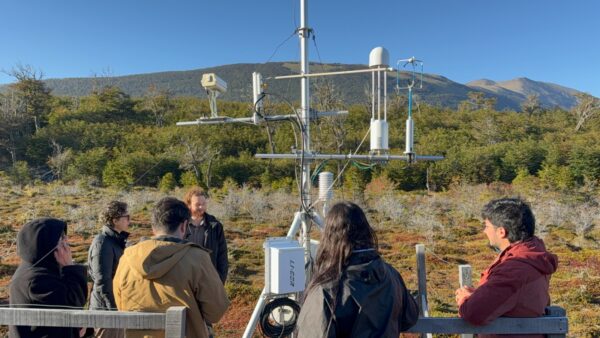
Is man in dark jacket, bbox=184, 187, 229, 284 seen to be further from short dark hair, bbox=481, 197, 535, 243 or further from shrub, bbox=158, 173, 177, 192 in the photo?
shrub, bbox=158, 173, 177, 192

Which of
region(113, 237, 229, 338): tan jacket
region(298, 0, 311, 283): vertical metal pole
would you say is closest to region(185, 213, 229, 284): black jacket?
region(298, 0, 311, 283): vertical metal pole

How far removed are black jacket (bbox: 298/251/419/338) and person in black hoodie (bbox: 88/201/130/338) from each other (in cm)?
209

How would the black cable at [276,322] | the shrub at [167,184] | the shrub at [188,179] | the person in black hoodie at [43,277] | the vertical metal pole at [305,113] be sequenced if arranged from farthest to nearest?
the shrub at [188,179] < the shrub at [167,184] < the vertical metal pole at [305,113] < the black cable at [276,322] < the person in black hoodie at [43,277]

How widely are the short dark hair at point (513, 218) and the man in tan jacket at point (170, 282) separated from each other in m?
1.50

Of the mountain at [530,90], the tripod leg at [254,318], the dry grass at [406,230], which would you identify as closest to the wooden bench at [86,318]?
the tripod leg at [254,318]

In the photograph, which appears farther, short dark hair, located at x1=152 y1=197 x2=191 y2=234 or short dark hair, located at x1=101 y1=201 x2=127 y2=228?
short dark hair, located at x1=101 y1=201 x2=127 y2=228

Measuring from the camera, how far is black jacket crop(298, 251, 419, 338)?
5.37ft

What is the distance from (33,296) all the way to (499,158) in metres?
23.7

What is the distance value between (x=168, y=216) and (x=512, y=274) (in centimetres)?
174

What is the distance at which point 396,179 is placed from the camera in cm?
2103

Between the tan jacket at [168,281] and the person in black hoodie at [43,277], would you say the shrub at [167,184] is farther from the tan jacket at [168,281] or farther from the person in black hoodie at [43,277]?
the tan jacket at [168,281]

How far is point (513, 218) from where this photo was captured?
2162 millimetres

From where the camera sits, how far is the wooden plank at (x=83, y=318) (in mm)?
1738

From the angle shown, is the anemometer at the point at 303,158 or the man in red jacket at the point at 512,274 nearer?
the man in red jacket at the point at 512,274
